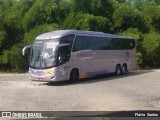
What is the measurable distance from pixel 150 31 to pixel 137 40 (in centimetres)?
310

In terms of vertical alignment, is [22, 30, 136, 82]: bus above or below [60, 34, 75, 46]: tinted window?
below

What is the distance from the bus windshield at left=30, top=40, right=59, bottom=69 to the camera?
19281 millimetres

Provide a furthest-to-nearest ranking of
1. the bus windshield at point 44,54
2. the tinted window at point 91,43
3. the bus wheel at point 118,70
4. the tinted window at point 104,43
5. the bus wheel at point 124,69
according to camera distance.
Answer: the bus wheel at point 124,69
the bus wheel at point 118,70
the tinted window at point 104,43
the tinted window at point 91,43
the bus windshield at point 44,54

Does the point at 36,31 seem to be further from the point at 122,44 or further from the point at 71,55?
the point at 71,55

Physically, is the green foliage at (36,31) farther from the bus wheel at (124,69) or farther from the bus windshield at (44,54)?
the bus windshield at (44,54)

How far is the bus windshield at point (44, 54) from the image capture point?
19.3 m

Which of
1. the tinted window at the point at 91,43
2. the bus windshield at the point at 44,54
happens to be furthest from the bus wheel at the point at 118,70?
the bus windshield at the point at 44,54

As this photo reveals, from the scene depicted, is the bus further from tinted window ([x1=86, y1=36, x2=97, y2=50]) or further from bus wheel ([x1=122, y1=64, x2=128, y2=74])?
bus wheel ([x1=122, y1=64, x2=128, y2=74])

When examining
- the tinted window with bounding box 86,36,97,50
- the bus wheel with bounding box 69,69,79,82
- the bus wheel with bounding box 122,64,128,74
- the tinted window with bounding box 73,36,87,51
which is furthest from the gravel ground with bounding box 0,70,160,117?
the bus wheel with bounding box 122,64,128,74

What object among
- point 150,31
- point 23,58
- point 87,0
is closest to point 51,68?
point 23,58

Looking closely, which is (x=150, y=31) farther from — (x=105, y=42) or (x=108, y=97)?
→ (x=108, y=97)

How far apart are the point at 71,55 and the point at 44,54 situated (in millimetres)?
1618

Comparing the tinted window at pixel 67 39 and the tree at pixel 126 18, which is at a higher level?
the tree at pixel 126 18

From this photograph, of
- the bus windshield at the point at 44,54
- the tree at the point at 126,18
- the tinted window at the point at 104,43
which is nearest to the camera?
the bus windshield at the point at 44,54
